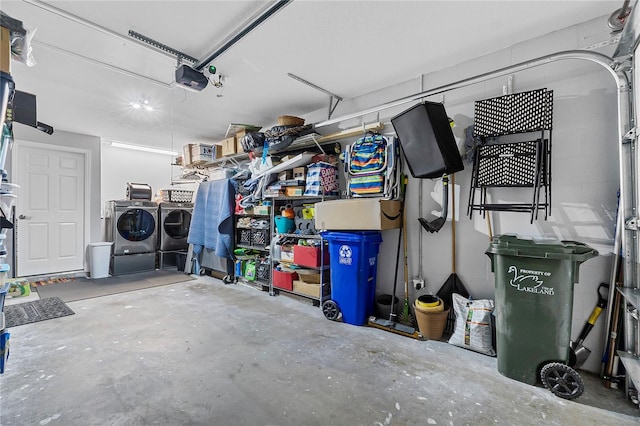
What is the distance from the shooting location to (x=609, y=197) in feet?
7.04

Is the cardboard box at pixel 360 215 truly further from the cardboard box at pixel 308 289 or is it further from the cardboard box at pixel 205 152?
the cardboard box at pixel 205 152

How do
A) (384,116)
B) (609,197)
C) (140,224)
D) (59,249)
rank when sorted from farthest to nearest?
(140,224), (59,249), (384,116), (609,197)

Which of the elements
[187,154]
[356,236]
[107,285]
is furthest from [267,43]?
[107,285]

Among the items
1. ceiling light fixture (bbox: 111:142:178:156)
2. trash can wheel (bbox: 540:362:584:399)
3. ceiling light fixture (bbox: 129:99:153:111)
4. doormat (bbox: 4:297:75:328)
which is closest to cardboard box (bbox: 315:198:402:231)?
trash can wheel (bbox: 540:362:584:399)

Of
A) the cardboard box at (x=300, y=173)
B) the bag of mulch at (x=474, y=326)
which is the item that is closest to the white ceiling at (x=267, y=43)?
the cardboard box at (x=300, y=173)

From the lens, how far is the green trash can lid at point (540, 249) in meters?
1.84

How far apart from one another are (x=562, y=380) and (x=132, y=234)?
21.1ft

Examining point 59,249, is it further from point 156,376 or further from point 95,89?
point 156,376

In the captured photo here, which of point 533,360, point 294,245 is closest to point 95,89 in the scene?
point 294,245

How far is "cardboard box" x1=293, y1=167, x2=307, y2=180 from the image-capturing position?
3.86 m

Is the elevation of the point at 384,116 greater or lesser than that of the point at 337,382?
greater

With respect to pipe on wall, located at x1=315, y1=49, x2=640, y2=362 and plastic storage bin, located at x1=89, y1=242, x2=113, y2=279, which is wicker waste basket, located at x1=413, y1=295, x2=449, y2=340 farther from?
plastic storage bin, located at x1=89, y1=242, x2=113, y2=279

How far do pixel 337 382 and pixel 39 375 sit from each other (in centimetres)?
204

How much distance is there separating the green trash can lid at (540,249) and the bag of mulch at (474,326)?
0.60m
